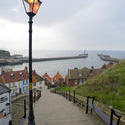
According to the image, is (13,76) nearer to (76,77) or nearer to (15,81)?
(15,81)

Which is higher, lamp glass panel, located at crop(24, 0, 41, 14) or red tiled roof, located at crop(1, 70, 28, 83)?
lamp glass panel, located at crop(24, 0, 41, 14)

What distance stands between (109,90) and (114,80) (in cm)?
178

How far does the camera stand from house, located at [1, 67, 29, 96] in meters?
35.6

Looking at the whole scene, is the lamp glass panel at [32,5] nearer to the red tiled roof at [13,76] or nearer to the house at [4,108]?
the house at [4,108]

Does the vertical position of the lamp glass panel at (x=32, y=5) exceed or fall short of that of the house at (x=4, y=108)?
it exceeds it

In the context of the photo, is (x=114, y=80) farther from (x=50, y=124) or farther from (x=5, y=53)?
(x=5, y=53)

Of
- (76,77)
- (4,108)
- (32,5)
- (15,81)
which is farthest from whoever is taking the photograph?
(76,77)

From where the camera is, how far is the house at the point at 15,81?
117 feet

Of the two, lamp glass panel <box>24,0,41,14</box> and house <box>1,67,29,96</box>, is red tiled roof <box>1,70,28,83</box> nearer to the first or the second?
house <box>1,67,29,96</box>

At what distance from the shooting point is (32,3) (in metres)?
3.85

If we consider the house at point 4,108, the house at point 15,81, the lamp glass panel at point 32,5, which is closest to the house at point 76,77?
the house at point 15,81

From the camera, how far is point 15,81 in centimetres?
3656

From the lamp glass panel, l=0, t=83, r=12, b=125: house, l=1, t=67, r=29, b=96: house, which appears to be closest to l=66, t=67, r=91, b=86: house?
l=1, t=67, r=29, b=96: house

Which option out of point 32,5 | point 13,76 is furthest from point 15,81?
point 32,5
